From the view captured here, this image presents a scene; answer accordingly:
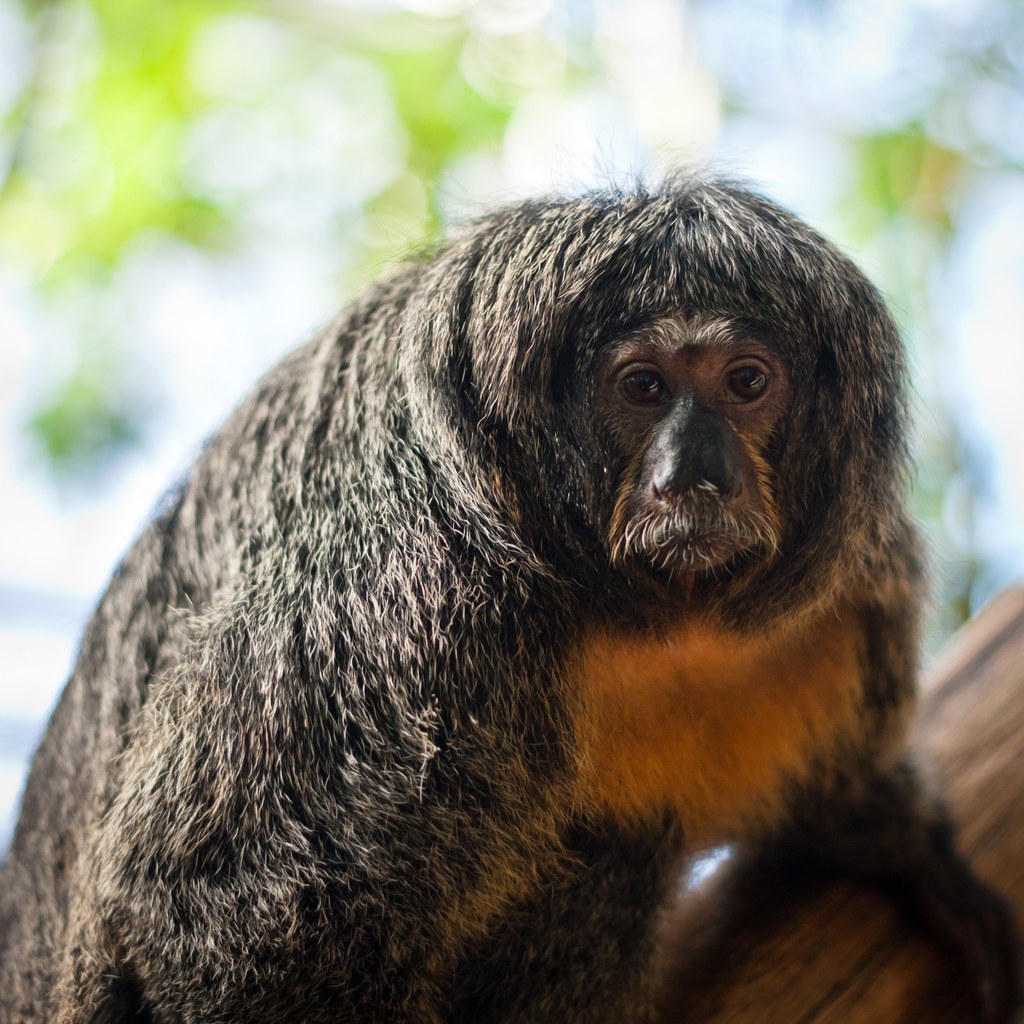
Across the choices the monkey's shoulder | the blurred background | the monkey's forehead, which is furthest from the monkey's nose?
the blurred background

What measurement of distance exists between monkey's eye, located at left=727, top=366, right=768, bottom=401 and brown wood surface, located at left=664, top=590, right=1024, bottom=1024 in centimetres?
143

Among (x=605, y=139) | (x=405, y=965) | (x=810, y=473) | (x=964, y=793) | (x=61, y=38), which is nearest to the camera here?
(x=405, y=965)

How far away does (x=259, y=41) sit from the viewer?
7.22 meters

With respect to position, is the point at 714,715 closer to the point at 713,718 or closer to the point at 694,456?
the point at 713,718

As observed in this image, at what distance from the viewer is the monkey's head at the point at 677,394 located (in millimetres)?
2283

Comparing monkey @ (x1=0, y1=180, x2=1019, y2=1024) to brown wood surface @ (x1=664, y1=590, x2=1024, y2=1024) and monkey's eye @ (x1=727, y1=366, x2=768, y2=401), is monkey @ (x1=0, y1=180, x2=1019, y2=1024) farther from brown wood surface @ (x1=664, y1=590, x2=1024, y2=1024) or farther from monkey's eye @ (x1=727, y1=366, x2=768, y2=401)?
brown wood surface @ (x1=664, y1=590, x2=1024, y2=1024)

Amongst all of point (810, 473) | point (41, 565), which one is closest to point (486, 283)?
point (810, 473)

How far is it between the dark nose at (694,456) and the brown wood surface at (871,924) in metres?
1.31

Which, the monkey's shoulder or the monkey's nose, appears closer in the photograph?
the monkey's nose

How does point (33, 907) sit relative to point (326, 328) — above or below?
below

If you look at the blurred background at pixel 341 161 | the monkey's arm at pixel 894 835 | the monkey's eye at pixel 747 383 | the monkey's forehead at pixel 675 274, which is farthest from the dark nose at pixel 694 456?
the blurred background at pixel 341 161

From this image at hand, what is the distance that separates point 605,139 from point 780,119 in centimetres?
513

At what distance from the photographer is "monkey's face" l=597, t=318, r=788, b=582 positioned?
7.20 feet

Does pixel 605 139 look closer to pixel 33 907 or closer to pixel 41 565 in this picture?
pixel 33 907
